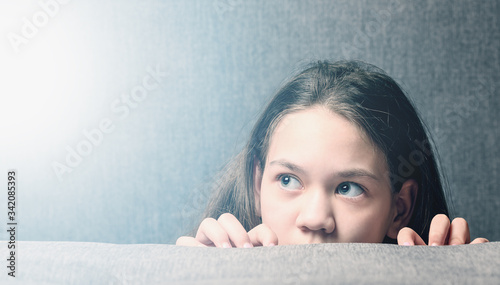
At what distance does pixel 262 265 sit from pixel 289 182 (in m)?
0.48

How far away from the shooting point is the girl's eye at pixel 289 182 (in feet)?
3.11

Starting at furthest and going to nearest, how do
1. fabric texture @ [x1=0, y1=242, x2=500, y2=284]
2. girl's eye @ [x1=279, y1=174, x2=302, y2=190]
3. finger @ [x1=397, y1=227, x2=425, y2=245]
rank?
girl's eye @ [x1=279, y1=174, x2=302, y2=190]
finger @ [x1=397, y1=227, x2=425, y2=245]
fabric texture @ [x1=0, y1=242, x2=500, y2=284]

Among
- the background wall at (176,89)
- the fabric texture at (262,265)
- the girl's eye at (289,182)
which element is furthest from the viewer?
the background wall at (176,89)

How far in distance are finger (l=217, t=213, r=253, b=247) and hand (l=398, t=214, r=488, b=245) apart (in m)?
0.29

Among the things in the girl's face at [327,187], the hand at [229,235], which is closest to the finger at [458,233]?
the girl's face at [327,187]

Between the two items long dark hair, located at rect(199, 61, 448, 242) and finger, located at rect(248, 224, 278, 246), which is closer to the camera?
finger, located at rect(248, 224, 278, 246)

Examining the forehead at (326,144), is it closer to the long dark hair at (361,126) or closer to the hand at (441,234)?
the long dark hair at (361,126)

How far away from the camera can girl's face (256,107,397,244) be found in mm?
896

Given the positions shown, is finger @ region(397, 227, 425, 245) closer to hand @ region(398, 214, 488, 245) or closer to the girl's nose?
hand @ region(398, 214, 488, 245)

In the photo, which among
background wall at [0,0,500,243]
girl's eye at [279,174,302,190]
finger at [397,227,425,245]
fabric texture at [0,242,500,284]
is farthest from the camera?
background wall at [0,0,500,243]

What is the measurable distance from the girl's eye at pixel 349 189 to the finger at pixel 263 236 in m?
0.17

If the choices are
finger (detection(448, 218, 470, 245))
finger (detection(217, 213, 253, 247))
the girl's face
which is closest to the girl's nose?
the girl's face

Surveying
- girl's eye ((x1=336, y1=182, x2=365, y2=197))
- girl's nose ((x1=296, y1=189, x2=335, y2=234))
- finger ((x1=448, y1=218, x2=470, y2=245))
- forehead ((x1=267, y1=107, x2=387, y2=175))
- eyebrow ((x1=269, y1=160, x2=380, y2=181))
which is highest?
forehead ((x1=267, y1=107, x2=387, y2=175))

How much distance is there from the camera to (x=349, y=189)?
93 centimetres
